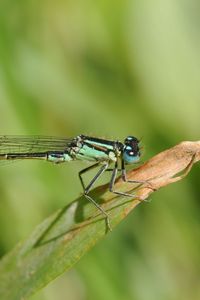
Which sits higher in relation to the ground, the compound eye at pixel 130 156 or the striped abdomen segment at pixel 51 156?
the striped abdomen segment at pixel 51 156

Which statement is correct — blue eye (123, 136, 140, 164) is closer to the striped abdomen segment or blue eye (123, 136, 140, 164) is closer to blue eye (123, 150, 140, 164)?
blue eye (123, 150, 140, 164)

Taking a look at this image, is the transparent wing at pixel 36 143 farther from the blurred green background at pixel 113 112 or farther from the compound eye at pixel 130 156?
the compound eye at pixel 130 156

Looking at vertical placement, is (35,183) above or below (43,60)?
below

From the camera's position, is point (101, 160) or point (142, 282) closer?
point (101, 160)

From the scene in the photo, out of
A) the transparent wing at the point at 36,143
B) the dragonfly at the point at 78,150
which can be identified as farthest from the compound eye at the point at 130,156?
the transparent wing at the point at 36,143

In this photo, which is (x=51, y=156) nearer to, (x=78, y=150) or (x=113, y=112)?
→ (x=78, y=150)

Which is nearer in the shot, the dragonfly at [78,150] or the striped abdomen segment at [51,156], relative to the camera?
the dragonfly at [78,150]

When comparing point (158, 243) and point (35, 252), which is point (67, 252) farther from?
point (158, 243)

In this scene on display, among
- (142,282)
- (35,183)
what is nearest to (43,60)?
(35,183)
